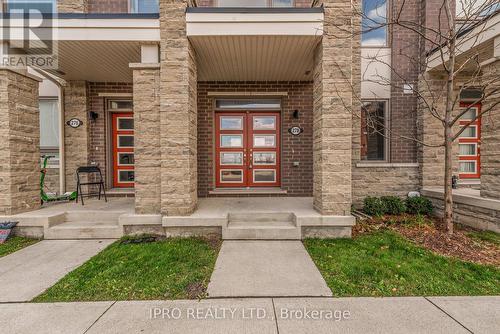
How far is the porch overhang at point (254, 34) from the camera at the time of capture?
4.00m

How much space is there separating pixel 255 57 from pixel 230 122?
210 cm

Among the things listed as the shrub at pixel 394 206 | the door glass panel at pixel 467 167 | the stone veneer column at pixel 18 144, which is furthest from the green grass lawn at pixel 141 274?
the door glass panel at pixel 467 167

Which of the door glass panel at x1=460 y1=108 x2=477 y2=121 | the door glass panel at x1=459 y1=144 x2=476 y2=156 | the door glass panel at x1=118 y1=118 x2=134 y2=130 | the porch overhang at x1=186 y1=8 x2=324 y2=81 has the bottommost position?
the door glass panel at x1=459 y1=144 x2=476 y2=156

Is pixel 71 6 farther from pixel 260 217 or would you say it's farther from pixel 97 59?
pixel 260 217

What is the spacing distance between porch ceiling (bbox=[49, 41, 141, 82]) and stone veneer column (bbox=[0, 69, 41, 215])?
84 cm

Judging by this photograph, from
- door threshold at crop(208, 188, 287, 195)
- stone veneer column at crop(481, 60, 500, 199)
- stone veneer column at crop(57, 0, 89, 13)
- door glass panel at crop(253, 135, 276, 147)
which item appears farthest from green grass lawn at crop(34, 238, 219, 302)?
stone veneer column at crop(57, 0, 89, 13)

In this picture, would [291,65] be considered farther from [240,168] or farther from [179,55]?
[240,168]

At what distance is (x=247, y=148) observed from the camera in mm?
6605

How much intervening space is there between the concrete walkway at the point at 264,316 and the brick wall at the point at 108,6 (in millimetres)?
6658

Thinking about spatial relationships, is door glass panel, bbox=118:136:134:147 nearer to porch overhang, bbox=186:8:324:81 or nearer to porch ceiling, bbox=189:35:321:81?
porch ceiling, bbox=189:35:321:81

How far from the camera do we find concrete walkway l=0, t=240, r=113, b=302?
2.69 metres

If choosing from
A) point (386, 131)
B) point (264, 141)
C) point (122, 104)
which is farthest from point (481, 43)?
point (122, 104)

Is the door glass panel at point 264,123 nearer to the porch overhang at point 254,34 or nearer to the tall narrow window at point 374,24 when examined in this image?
the porch overhang at point 254,34

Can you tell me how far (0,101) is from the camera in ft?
13.7
